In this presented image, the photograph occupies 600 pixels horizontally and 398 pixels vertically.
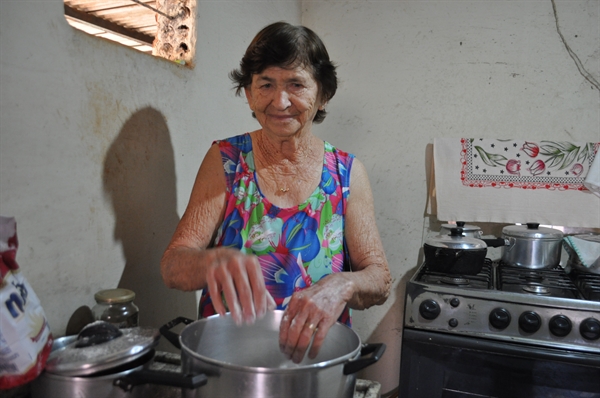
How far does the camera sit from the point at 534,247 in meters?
1.86

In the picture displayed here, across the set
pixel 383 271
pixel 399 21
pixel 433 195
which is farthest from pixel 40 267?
pixel 399 21

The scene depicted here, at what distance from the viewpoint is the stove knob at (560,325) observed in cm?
141

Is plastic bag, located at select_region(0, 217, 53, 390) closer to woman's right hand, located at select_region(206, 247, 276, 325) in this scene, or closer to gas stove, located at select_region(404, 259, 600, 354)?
woman's right hand, located at select_region(206, 247, 276, 325)

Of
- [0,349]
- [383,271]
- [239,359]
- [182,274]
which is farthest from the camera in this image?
[383,271]

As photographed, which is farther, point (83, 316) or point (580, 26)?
point (580, 26)

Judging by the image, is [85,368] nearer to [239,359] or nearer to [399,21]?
[239,359]

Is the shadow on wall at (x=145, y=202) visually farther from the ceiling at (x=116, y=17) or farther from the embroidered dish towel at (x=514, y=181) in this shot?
the embroidered dish towel at (x=514, y=181)

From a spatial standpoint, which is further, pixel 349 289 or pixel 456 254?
pixel 456 254

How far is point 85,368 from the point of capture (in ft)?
2.22

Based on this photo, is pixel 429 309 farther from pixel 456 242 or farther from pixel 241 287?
pixel 241 287

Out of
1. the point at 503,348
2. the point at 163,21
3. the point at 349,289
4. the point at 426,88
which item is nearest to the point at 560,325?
the point at 503,348

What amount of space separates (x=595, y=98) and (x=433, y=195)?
0.84 m

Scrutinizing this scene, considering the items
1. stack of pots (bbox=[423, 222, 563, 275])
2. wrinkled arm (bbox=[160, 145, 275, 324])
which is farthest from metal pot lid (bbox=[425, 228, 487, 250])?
wrinkled arm (bbox=[160, 145, 275, 324])

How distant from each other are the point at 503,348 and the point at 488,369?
0.29 feet
